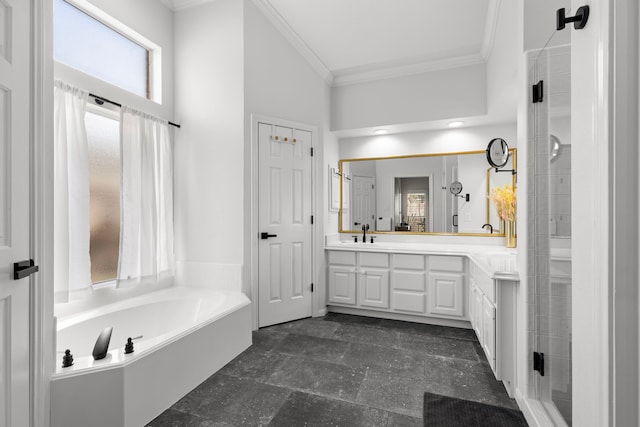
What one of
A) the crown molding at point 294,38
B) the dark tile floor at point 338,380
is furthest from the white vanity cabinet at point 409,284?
the crown molding at point 294,38

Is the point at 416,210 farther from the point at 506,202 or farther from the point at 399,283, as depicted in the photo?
the point at 506,202

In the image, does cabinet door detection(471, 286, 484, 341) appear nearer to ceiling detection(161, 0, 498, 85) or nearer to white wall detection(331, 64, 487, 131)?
white wall detection(331, 64, 487, 131)

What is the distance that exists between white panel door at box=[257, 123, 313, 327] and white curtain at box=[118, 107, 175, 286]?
2.72 feet

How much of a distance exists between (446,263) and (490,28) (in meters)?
2.19

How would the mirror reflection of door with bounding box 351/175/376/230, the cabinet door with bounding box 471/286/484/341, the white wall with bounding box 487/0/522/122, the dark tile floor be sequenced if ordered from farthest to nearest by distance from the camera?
the mirror reflection of door with bounding box 351/175/376/230
the cabinet door with bounding box 471/286/484/341
the white wall with bounding box 487/0/522/122
the dark tile floor

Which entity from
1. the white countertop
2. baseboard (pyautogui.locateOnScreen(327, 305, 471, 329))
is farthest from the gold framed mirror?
baseboard (pyautogui.locateOnScreen(327, 305, 471, 329))

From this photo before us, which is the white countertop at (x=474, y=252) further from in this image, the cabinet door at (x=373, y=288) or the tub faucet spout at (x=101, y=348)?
the tub faucet spout at (x=101, y=348)

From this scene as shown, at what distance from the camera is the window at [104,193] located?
2348 millimetres

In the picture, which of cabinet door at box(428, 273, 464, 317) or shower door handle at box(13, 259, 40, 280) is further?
cabinet door at box(428, 273, 464, 317)

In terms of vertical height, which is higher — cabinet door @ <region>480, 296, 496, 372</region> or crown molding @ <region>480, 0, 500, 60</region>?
crown molding @ <region>480, 0, 500, 60</region>

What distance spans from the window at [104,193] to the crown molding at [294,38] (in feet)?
5.46

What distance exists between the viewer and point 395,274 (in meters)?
3.32

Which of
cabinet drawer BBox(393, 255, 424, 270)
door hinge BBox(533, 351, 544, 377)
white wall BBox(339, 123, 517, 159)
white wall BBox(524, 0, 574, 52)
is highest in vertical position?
white wall BBox(524, 0, 574, 52)

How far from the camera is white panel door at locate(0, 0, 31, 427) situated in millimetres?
1195
